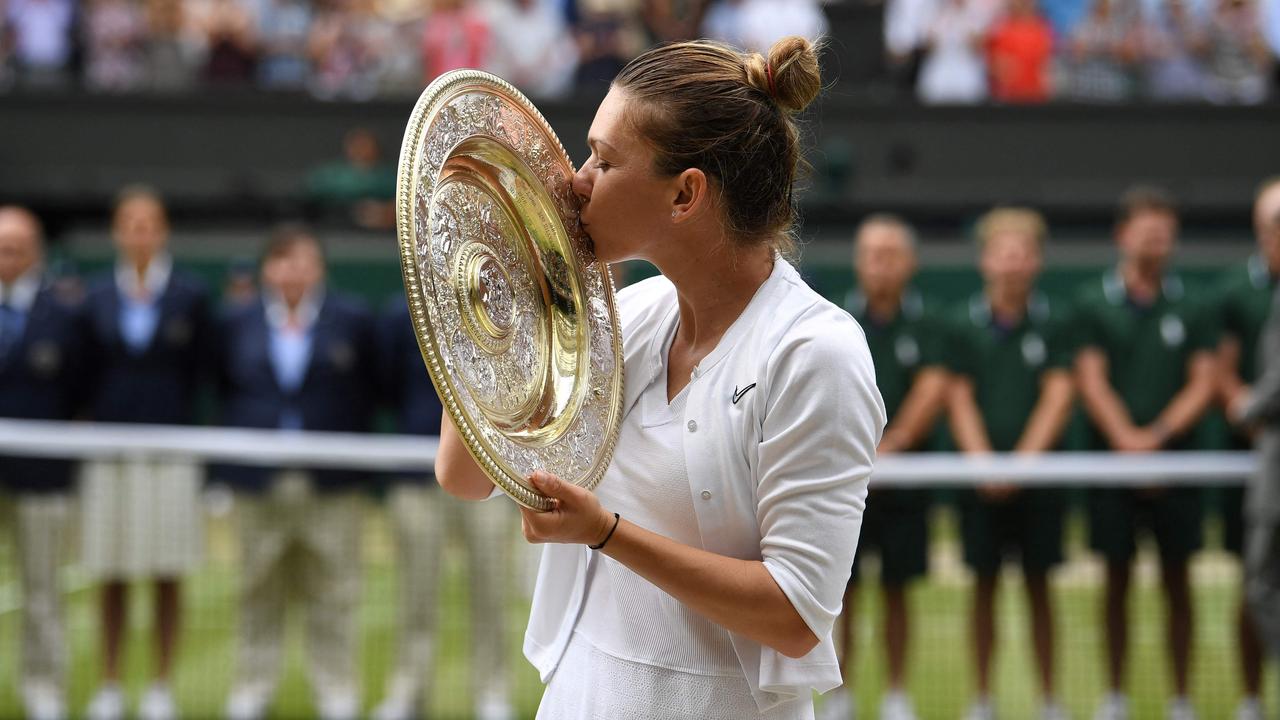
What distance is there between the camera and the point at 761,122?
1843mm

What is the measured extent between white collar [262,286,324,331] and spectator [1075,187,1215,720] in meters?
2.87

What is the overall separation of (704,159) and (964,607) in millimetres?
5563

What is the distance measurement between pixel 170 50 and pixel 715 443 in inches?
409

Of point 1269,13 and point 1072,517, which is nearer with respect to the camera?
point 1072,517

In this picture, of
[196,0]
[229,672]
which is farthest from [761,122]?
[196,0]

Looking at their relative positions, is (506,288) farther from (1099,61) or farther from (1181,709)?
(1099,61)

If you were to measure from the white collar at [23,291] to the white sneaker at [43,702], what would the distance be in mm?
1411

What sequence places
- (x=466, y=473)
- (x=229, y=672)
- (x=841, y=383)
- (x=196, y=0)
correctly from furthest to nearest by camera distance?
(x=196, y=0) → (x=229, y=672) → (x=466, y=473) → (x=841, y=383)

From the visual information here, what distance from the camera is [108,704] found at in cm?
523

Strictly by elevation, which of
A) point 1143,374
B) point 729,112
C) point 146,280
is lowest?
point 729,112

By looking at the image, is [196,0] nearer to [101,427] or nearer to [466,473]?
[101,427]

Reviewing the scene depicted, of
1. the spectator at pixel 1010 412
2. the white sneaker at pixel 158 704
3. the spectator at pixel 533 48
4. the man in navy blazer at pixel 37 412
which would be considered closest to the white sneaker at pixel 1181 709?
the spectator at pixel 1010 412

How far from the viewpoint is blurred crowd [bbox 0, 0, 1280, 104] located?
10625 mm

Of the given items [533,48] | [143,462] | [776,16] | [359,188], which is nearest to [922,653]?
[143,462]
